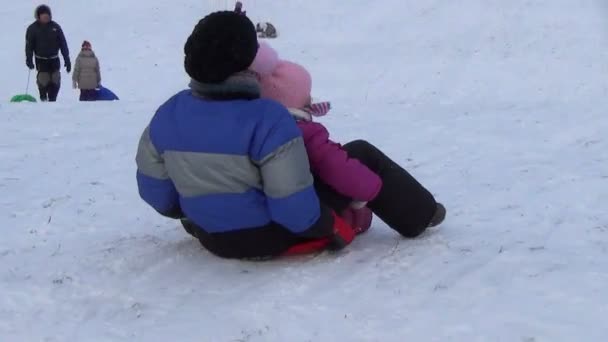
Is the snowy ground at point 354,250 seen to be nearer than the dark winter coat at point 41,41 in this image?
Yes

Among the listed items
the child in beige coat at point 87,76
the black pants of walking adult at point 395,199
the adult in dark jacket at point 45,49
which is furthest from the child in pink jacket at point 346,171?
the adult in dark jacket at point 45,49

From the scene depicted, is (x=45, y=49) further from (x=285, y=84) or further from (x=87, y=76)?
(x=285, y=84)

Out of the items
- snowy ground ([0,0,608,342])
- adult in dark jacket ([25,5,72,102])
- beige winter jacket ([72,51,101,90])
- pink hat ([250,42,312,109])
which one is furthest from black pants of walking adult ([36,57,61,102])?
pink hat ([250,42,312,109])

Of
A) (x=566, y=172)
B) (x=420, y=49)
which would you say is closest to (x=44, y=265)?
(x=566, y=172)

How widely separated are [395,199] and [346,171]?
0.36 m

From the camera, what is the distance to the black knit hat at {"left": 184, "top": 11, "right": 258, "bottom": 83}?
3893mm

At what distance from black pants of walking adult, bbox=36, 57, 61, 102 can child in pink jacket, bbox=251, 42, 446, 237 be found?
Answer: 35.7 ft

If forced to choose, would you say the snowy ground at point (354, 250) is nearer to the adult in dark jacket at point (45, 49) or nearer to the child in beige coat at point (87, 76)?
the child in beige coat at point (87, 76)

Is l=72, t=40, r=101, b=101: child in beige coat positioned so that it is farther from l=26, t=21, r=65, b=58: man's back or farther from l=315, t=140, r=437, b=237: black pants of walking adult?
l=315, t=140, r=437, b=237: black pants of walking adult

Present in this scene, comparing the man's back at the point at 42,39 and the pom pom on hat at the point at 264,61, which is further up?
the pom pom on hat at the point at 264,61

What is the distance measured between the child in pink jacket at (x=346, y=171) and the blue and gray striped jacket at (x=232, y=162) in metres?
0.25

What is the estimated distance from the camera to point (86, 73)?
47.3 ft

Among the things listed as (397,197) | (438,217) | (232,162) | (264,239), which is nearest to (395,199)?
(397,197)

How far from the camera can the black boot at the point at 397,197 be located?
4.38 meters
